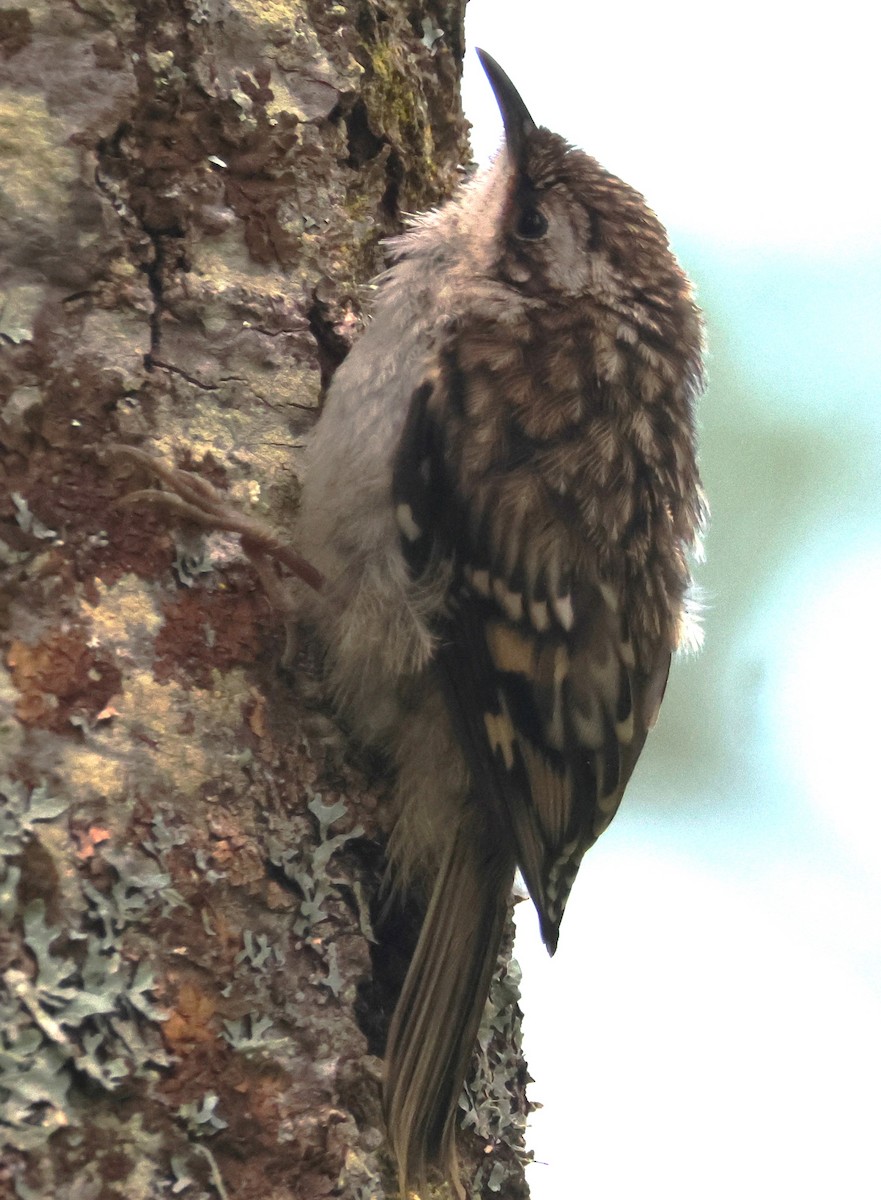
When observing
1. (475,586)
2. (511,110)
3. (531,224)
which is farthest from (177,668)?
(511,110)

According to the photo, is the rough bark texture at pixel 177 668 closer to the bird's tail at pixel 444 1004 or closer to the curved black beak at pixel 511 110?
the bird's tail at pixel 444 1004

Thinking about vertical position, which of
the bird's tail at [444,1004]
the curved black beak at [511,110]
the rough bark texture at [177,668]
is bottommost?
the bird's tail at [444,1004]

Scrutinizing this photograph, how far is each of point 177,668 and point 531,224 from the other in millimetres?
888

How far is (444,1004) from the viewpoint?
4.83 feet

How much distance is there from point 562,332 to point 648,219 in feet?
0.99

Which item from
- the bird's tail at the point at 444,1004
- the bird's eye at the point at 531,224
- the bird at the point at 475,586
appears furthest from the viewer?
the bird's eye at the point at 531,224

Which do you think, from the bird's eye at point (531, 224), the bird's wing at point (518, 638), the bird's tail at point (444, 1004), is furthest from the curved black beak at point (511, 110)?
the bird's tail at point (444, 1004)

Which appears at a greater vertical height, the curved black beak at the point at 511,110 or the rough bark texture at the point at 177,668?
the curved black beak at the point at 511,110

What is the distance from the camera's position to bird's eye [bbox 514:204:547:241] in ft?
6.07

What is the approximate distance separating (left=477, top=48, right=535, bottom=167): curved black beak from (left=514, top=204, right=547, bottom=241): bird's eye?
0.08m

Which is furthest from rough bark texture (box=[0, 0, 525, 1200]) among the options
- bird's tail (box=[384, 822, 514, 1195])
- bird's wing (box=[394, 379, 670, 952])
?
bird's wing (box=[394, 379, 670, 952])

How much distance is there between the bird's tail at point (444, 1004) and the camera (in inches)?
54.5

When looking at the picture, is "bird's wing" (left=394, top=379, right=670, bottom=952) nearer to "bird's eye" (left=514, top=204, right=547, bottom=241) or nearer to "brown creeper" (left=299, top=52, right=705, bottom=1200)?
"brown creeper" (left=299, top=52, right=705, bottom=1200)

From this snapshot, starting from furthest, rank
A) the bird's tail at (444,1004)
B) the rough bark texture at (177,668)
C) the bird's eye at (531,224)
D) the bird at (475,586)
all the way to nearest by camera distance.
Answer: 1. the bird's eye at (531,224)
2. the bird at (475,586)
3. the bird's tail at (444,1004)
4. the rough bark texture at (177,668)
